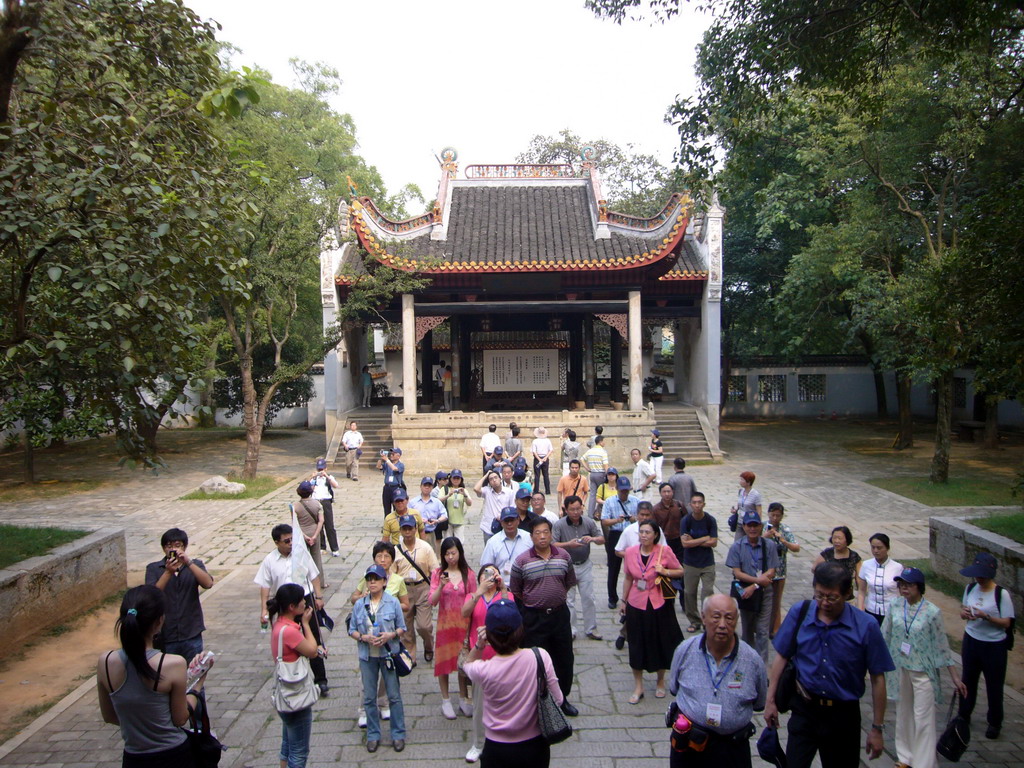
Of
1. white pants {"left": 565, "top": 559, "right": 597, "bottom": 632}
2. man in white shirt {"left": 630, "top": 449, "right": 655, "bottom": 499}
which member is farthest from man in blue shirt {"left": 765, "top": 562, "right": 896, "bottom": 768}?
man in white shirt {"left": 630, "top": 449, "right": 655, "bottom": 499}

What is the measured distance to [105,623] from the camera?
8.26 m

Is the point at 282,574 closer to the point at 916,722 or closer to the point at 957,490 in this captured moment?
the point at 916,722

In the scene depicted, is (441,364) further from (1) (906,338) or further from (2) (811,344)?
(1) (906,338)

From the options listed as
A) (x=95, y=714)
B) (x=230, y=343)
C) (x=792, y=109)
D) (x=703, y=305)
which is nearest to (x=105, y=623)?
(x=95, y=714)

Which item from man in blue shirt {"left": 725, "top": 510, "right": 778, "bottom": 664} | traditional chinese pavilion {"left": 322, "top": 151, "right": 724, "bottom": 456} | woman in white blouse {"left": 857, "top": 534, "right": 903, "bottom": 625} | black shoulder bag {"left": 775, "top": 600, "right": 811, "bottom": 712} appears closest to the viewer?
black shoulder bag {"left": 775, "top": 600, "right": 811, "bottom": 712}

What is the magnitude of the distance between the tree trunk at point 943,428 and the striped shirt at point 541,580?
11.8 metres

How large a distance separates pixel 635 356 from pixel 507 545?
13.6 metres

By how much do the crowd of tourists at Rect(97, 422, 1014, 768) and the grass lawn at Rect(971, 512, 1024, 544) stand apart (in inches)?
111

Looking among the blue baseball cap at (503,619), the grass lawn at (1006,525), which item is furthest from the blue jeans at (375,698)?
the grass lawn at (1006,525)

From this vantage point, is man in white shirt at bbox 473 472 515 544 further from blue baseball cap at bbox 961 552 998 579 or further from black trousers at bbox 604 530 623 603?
blue baseball cap at bbox 961 552 998 579

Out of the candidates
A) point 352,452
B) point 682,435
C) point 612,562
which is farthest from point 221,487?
point 682,435

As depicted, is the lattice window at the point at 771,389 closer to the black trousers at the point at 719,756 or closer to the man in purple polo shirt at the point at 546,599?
the man in purple polo shirt at the point at 546,599

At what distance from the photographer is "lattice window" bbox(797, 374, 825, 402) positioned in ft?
96.2

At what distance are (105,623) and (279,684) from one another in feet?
15.8
